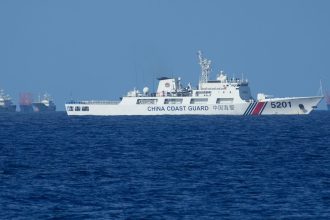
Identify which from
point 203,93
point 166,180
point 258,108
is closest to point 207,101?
point 203,93

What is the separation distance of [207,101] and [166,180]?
84.4 metres

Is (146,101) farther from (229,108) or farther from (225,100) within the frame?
(229,108)

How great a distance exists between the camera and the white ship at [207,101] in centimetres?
12225

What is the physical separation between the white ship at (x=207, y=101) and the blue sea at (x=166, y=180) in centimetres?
5519

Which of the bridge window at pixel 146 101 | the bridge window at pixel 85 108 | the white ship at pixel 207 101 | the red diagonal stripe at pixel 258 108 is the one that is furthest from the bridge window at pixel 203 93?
the bridge window at pixel 85 108

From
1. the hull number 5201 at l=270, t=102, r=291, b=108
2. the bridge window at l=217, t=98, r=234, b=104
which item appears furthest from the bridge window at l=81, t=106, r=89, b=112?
the hull number 5201 at l=270, t=102, r=291, b=108

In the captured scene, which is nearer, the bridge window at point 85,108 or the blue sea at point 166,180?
the blue sea at point 166,180

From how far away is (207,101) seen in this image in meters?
124

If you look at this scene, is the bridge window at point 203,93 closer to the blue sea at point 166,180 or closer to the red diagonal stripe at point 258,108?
the red diagonal stripe at point 258,108

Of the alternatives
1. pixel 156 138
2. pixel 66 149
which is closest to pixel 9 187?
pixel 66 149

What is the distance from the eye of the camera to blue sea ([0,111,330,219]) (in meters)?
32.2

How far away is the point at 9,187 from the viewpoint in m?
37.8

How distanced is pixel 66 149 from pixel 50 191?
2371cm

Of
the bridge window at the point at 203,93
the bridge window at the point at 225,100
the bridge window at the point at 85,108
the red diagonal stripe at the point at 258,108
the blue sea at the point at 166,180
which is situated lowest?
the blue sea at the point at 166,180
